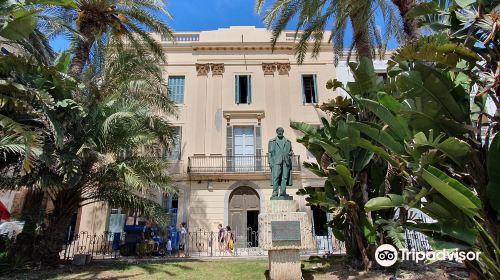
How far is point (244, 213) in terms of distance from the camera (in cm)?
1820

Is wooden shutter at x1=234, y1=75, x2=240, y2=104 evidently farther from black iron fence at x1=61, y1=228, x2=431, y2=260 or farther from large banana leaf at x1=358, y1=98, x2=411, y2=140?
large banana leaf at x1=358, y1=98, x2=411, y2=140

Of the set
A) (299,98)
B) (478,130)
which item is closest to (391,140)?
(478,130)

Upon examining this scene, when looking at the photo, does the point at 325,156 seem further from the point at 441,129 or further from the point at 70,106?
the point at 70,106

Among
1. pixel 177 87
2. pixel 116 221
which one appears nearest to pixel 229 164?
pixel 177 87

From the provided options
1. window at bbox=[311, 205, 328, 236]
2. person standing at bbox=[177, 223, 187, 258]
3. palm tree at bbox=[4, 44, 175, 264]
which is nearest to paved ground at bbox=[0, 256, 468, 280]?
palm tree at bbox=[4, 44, 175, 264]

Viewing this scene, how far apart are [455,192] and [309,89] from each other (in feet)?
55.2

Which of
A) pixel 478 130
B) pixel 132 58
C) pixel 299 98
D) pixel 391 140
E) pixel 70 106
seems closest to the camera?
pixel 478 130

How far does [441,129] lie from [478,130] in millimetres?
499

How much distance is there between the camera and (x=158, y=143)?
14.3m

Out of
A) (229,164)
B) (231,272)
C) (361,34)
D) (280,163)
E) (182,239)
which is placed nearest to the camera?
(280,163)

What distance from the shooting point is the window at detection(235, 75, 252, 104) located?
801 inches

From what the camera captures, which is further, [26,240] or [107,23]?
[107,23]

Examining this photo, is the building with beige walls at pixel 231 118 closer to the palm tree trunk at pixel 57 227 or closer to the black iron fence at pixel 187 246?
the black iron fence at pixel 187 246

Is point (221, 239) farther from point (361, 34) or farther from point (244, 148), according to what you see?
point (361, 34)
